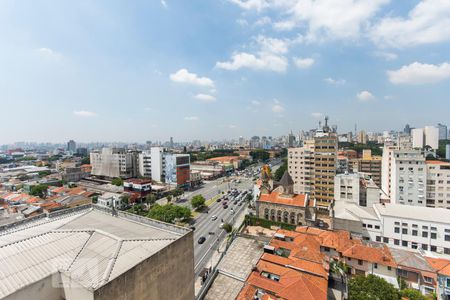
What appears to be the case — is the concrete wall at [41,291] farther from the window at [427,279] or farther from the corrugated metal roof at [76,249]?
the window at [427,279]

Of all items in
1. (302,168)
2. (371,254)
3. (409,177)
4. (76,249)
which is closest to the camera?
(76,249)

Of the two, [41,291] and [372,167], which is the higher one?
[41,291]

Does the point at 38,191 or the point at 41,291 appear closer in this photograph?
the point at 41,291

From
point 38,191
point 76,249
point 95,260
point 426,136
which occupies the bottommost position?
point 38,191

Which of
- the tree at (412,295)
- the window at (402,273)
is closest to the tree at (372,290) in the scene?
the tree at (412,295)

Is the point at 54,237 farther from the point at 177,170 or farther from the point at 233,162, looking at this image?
the point at 233,162

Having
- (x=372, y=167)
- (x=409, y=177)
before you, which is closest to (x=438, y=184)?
(x=409, y=177)

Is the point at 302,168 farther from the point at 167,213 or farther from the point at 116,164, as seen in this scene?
the point at 116,164
